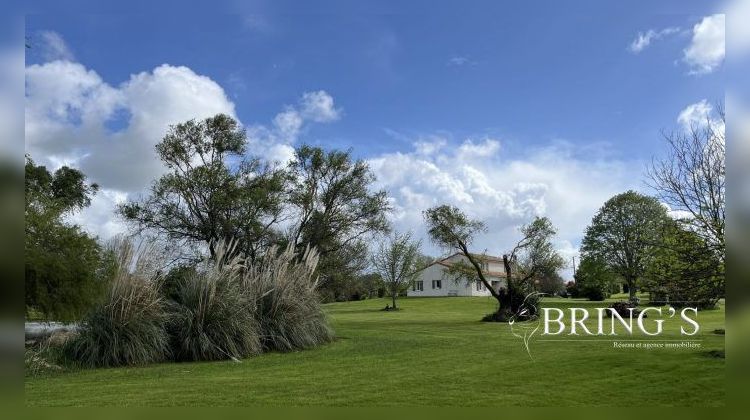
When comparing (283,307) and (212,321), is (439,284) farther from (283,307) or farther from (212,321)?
(212,321)

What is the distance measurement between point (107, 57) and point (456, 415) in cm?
1027

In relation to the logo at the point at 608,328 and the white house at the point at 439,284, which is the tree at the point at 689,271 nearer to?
the logo at the point at 608,328

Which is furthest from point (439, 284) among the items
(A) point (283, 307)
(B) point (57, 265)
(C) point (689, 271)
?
(B) point (57, 265)

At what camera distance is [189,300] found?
12578 millimetres

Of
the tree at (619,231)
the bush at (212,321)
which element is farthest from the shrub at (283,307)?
the tree at (619,231)

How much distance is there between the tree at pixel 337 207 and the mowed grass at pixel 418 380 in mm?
13029

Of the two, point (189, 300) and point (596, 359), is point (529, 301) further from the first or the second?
point (189, 300)

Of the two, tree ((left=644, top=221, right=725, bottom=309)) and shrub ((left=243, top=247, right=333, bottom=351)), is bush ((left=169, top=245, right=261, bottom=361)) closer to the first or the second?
shrub ((left=243, top=247, right=333, bottom=351))

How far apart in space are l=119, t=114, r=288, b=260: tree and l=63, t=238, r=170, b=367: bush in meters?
12.5

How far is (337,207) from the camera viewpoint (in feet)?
89.2

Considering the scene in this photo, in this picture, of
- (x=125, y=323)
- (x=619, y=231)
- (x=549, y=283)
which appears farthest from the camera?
(x=619, y=231)

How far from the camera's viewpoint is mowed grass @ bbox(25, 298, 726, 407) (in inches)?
301

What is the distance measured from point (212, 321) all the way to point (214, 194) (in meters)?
13.3

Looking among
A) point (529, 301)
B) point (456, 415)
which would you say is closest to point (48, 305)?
point (456, 415)
